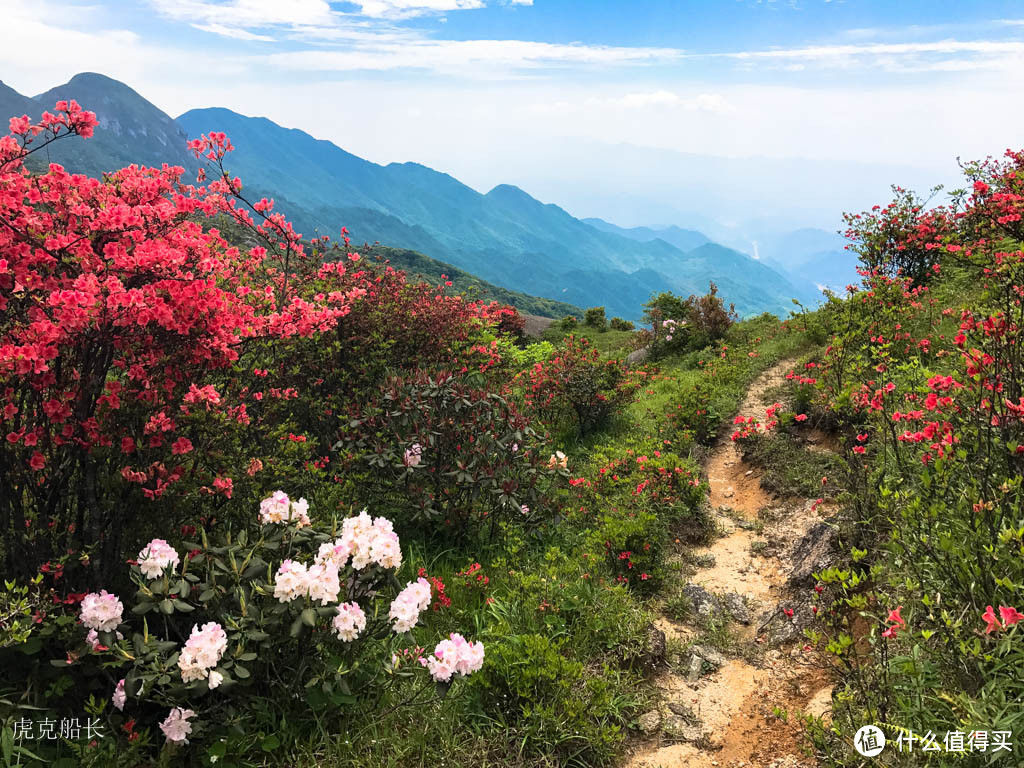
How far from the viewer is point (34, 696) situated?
9.37ft

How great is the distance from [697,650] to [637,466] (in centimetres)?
281

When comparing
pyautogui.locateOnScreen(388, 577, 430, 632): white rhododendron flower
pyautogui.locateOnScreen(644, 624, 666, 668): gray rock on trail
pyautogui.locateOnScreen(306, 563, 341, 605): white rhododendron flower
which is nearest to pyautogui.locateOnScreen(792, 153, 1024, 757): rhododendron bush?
pyautogui.locateOnScreen(644, 624, 666, 668): gray rock on trail

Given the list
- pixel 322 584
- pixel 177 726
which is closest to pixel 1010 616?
pixel 322 584

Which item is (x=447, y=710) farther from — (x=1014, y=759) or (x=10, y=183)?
(x=10, y=183)

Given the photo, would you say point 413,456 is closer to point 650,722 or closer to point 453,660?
point 453,660

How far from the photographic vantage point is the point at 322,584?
2.69 meters

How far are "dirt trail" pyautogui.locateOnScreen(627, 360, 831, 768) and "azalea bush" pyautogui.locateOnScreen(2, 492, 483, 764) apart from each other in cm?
152

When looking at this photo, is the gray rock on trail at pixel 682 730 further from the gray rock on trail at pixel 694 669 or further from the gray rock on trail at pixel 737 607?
the gray rock on trail at pixel 737 607

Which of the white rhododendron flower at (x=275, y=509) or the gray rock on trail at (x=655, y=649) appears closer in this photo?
the white rhododendron flower at (x=275, y=509)

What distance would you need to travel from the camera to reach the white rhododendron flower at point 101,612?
2.66m

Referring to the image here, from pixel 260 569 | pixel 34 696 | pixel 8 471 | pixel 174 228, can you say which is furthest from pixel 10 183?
pixel 34 696

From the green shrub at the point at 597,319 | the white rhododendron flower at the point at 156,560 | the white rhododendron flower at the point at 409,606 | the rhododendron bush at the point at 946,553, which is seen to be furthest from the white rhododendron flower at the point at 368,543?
the green shrub at the point at 597,319

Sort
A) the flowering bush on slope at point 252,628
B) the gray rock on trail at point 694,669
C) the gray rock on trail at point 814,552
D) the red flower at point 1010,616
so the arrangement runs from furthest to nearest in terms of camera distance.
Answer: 1. the gray rock on trail at point 814,552
2. the gray rock on trail at point 694,669
3. the flowering bush on slope at point 252,628
4. the red flower at point 1010,616

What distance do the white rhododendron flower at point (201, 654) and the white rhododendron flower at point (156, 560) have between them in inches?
16.9
